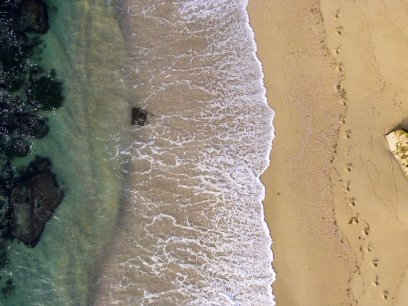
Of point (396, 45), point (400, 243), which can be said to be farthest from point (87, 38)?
point (400, 243)

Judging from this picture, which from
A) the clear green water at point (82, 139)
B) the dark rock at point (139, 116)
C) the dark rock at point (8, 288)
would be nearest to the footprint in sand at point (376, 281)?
the clear green water at point (82, 139)

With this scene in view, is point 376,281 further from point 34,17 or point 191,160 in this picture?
point 34,17

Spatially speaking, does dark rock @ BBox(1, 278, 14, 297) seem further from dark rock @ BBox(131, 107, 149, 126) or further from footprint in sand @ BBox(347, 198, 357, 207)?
footprint in sand @ BBox(347, 198, 357, 207)

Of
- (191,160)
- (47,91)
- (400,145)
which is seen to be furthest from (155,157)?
(400,145)

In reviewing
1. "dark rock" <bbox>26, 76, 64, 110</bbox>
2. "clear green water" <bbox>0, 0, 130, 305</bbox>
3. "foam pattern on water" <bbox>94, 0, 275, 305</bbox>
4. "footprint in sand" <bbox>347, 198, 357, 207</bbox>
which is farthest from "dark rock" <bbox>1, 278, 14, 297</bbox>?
"footprint in sand" <bbox>347, 198, 357, 207</bbox>

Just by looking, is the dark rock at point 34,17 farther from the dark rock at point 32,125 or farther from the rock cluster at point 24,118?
the dark rock at point 32,125

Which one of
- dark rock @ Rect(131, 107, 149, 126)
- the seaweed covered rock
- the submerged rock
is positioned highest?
dark rock @ Rect(131, 107, 149, 126)
